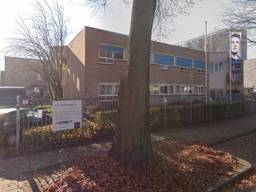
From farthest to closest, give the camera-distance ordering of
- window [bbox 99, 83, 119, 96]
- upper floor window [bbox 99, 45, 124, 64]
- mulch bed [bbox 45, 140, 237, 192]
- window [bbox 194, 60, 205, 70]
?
window [bbox 194, 60, 205, 70] → upper floor window [bbox 99, 45, 124, 64] → window [bbox 99, 83, 119, 96] → mulch bed [bbox 45, 140, 237, 192]

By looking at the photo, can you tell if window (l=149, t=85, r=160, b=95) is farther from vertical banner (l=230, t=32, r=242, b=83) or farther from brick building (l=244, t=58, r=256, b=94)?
brick building (l=244, t=58, r=256, b=94)

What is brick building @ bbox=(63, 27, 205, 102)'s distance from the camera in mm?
20844

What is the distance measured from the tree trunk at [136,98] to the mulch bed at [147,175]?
32 cm

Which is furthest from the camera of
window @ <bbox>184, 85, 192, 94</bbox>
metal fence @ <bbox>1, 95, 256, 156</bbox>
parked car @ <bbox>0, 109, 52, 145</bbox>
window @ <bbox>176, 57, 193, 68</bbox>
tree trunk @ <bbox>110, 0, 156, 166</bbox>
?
window @ <bbox>184, 85, 192, 94</bbox>

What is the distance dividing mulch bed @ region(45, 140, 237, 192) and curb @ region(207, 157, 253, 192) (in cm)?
12

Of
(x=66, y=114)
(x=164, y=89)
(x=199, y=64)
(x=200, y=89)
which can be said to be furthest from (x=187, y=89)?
(x=66, y=114)

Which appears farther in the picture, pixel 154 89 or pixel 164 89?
pixel 164 89

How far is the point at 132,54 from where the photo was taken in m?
5.63

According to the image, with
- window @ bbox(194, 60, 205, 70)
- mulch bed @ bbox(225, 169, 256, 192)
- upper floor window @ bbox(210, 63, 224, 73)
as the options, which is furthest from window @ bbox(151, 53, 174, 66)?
mulch bed @ bbox(225, 169, 256, 192)

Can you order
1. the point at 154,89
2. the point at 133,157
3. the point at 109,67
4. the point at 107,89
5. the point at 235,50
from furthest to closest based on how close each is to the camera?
the point at 154,89 → the point at 109,67 → the point at 107,89 → the point at 235,50 → the point at 133,157

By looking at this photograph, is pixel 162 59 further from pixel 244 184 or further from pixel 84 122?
pixel 244 184

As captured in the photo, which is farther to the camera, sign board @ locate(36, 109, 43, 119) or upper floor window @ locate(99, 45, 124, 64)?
upper floor window @ locate(99, 45, 124, 64)

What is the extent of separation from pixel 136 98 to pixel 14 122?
429 centimetres

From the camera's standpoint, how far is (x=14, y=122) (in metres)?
7.63
